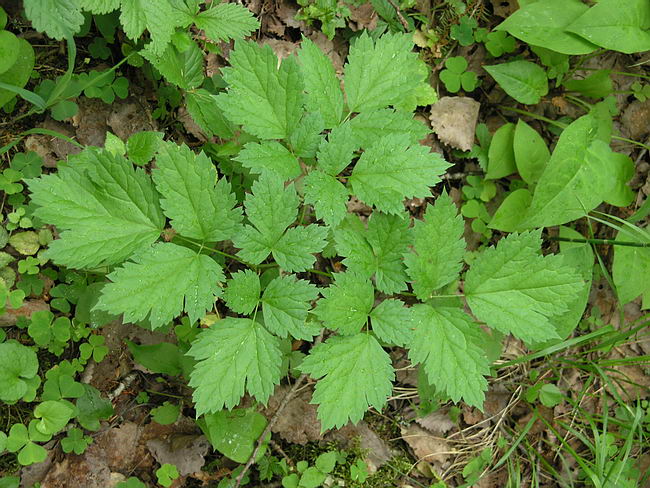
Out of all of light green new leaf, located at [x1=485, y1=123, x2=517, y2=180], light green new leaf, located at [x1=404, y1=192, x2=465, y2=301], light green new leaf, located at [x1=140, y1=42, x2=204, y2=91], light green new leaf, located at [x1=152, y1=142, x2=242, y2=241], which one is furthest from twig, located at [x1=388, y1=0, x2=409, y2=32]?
light green new leaf, located at [x1=152, y1=142, x2=242, y2=241]

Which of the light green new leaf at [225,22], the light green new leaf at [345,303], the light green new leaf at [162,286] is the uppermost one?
the light green new leaf at [225,22]

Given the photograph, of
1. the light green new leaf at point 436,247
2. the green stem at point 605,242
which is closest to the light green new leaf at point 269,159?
the light green new leaf at point 436,247

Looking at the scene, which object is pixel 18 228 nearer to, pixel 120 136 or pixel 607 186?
pixel 120 136

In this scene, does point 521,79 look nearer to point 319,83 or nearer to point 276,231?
point 319,83

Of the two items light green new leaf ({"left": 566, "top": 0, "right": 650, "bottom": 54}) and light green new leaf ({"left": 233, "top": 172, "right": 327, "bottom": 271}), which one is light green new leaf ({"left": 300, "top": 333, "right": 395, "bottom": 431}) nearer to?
light green new leaf ({"left": 233, "top": 172, "right": 327, "bottom": 271})

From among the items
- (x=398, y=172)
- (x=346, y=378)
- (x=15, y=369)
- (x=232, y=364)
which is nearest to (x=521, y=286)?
(x=398, y=172)

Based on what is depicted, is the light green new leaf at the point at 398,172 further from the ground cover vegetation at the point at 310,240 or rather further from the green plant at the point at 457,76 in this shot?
the green plant at the point at 457,76

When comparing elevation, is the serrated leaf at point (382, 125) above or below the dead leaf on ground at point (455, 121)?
above

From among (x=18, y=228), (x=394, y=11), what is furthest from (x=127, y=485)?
(x=394, y=11)
